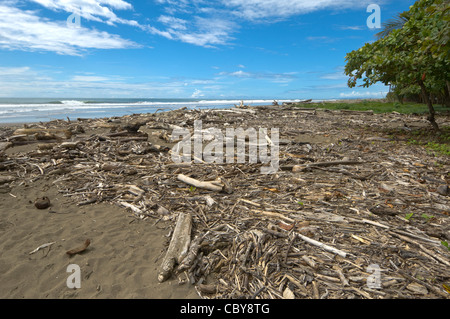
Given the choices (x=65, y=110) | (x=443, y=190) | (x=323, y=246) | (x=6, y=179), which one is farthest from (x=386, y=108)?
(x=65, y=110)

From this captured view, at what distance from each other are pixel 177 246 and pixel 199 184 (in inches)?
71.2

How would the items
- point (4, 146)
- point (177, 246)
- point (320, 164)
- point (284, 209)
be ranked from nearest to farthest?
point (177, 246), point (284, 209), point (320, 164), point (4, 146)

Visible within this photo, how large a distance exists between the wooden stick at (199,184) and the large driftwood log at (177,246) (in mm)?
1031

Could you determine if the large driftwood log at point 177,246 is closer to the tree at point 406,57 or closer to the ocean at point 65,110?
the tree at point 406,57

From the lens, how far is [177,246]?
3.37 m

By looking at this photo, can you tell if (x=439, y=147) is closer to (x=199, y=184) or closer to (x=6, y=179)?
(x=199, y=184)

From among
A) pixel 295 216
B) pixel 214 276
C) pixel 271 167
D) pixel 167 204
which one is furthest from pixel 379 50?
pixel 214 276

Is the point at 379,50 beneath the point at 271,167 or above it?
above

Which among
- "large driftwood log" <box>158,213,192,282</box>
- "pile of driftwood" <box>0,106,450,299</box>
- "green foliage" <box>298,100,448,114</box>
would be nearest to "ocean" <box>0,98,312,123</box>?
"green foliage" <box>298,100,448,114</box>

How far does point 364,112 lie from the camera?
16.9 metres

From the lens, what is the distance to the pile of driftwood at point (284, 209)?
109 inches

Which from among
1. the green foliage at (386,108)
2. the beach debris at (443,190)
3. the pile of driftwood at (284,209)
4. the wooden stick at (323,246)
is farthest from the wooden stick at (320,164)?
the green foliage at (386,108)

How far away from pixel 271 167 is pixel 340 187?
5.20 feet
